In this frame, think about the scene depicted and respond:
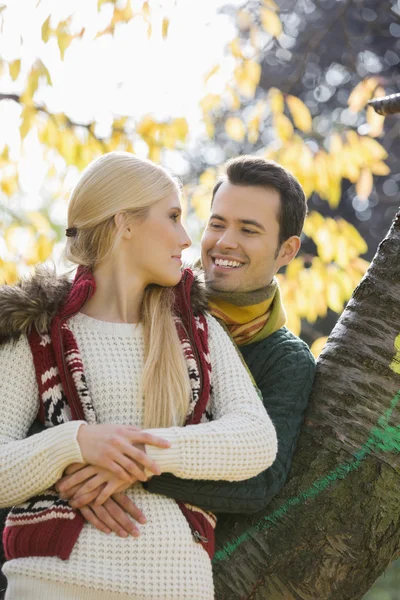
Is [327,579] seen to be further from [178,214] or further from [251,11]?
[251,11]

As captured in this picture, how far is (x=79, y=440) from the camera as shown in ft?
6.33

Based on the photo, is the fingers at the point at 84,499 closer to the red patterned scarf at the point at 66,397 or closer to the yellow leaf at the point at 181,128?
the red patterned scarf at the point at 66,397

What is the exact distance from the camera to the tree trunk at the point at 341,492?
199 cm

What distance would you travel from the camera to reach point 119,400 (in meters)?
2.14

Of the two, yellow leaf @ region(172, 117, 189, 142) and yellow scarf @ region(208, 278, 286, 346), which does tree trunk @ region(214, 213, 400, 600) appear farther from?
yellow leaf @ region(172, 117, 189, 142)

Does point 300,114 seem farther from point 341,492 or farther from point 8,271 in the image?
point 341,492

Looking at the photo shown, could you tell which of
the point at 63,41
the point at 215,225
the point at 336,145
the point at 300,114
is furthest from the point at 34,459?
the point at 336,145

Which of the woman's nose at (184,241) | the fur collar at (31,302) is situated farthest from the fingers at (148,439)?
the woman's nose at (184,241)

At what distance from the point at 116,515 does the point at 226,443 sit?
328 mm

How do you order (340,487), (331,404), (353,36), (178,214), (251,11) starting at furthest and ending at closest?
(353,36), (251,11), (178,214), (331,404), (340,487)

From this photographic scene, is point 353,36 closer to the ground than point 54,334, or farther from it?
farther from it

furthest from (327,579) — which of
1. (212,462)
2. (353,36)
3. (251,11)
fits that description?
(353,36)

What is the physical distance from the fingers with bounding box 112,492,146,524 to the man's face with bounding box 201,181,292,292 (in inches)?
34.9

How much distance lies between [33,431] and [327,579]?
2.78ft
